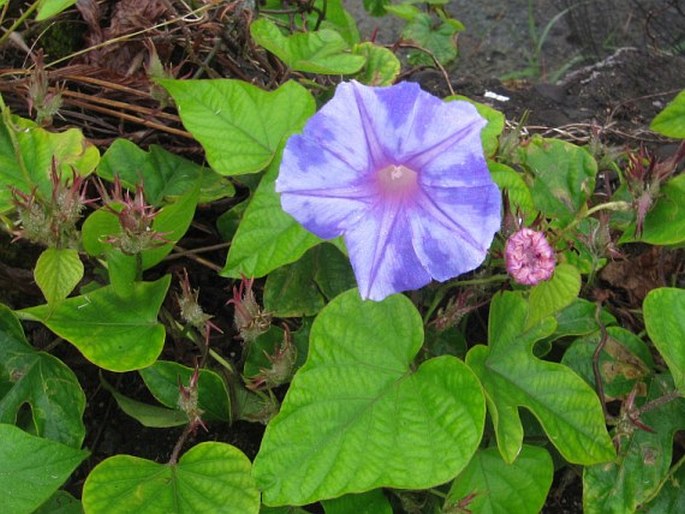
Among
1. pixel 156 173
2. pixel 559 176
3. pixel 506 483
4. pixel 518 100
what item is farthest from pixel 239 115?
pixel 518 100

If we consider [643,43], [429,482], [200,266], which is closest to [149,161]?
[200,266]

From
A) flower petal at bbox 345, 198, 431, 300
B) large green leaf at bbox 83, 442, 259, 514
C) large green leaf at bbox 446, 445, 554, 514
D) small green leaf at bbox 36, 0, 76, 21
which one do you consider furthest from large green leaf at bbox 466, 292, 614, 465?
small green leaf at bbox 36, 0, 76, 21

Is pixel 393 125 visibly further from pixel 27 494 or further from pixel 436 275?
pixel 27 494

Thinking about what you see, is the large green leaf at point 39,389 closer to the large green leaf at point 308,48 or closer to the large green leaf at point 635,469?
the large green leaf at point 308,48

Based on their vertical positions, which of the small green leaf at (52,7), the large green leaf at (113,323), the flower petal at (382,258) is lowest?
the large green leaf at (113,323)

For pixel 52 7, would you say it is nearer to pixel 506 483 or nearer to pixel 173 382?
pixel 173 382

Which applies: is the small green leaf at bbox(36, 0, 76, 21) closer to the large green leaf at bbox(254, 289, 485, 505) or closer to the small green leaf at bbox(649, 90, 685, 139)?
the large green leaf at bbox(254, 289, 485, 505)

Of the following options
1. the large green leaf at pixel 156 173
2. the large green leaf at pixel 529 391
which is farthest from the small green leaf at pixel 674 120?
the large green leaf at pixel 156 173
